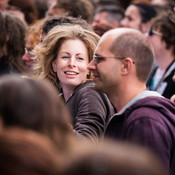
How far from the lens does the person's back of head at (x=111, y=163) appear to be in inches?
44.9

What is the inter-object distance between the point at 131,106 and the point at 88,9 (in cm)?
317

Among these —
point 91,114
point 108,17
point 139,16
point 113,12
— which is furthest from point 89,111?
point 113,12

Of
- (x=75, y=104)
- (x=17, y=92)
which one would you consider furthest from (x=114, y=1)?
(x=17, y=92)

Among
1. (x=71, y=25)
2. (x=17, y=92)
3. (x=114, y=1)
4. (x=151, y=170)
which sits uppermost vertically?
(x=114, y=1)

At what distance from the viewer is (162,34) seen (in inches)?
207

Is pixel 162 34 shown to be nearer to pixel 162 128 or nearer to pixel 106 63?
pixel 106 63

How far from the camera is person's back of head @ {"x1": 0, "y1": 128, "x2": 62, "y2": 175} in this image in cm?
123

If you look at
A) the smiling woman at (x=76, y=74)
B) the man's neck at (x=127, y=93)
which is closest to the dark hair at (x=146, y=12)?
the smiling woman at (x=76, y=74)

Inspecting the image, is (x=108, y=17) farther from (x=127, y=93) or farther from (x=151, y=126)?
(x=151, y=126)

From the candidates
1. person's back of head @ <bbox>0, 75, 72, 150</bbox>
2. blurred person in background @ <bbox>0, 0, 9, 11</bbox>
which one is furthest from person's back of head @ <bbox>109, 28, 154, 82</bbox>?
blurred person in background @ <bbox>0, 0, 9, 11</bbox>

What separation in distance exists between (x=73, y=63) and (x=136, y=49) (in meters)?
0.68

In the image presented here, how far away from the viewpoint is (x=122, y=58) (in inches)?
110

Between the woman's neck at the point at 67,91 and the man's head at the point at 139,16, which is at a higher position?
the man's head at the point at 139,16

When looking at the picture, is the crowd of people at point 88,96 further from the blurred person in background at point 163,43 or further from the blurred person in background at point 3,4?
the blurred person in background at point 3,4
